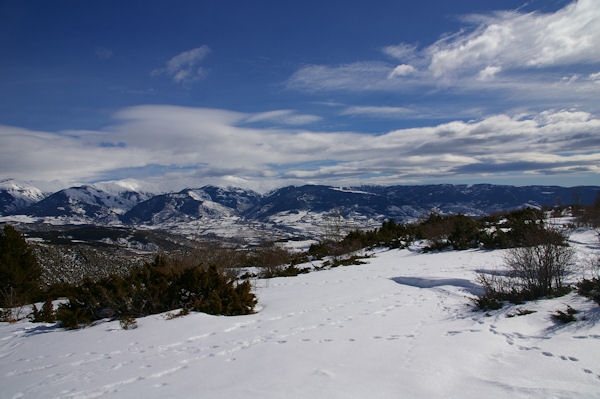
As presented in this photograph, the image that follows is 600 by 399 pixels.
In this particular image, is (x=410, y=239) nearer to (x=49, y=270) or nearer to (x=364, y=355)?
(x=364, y=355)

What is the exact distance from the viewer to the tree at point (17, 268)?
42.0 feet

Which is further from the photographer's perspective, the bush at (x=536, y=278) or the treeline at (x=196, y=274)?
the treeline at (x=196, y=274)

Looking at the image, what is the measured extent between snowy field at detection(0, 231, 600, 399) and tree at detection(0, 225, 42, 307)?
6.44m

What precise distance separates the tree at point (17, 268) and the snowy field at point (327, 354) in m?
6.44

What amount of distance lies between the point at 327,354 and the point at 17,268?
15.4 m

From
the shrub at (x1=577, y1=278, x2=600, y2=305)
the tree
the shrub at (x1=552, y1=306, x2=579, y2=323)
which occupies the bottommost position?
the tree

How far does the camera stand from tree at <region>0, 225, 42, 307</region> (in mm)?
12812

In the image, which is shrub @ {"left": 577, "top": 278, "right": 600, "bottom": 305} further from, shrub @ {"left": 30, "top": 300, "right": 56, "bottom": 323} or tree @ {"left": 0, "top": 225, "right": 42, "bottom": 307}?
tree @ {"left": 0, "top": 225, "right": 42, "bottom": 307}

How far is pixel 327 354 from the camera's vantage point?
4.50 meters

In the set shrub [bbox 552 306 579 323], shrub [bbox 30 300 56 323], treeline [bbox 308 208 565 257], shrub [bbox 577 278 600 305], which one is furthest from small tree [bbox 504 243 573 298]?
shrub [bbox 30 300 56 323]

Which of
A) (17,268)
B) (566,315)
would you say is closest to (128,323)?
(566,315)

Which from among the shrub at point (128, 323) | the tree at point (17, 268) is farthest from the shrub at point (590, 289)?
the tree at point (17, 268)

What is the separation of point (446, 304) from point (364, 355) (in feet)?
12.0

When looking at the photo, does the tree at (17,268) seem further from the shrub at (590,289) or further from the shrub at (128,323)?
the shrub at (590,289)
